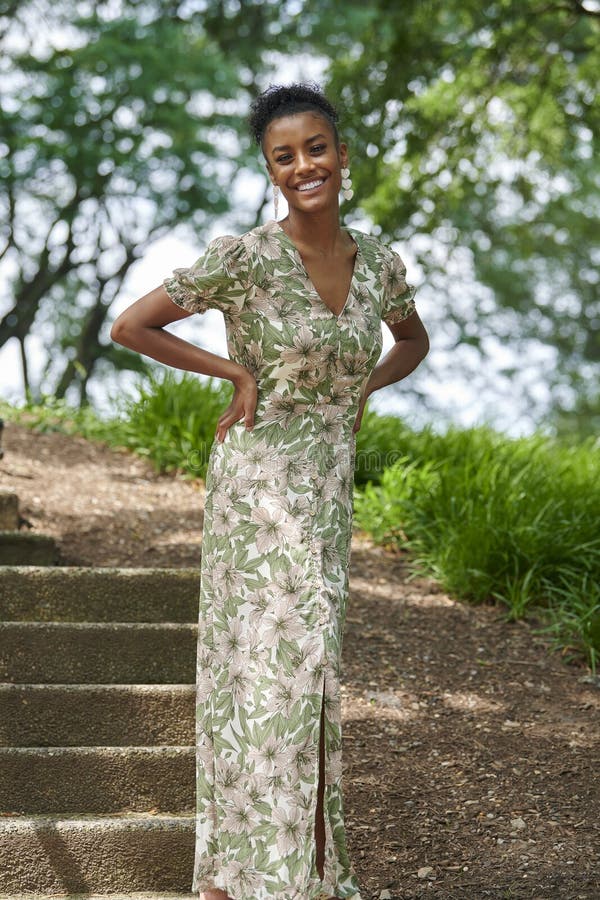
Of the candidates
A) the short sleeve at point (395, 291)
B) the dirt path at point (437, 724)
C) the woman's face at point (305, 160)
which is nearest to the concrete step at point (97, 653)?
the dirt path at point (437, 724)

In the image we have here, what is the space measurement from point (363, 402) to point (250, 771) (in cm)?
106

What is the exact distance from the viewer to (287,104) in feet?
9.24

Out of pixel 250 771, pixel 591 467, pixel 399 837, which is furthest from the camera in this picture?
pixel 591 467

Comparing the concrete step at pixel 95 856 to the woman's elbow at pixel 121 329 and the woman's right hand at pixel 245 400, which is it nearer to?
the woman's right hand at pixel 245 400

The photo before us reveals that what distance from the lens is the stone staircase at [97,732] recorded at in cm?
302

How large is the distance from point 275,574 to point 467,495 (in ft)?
11.5

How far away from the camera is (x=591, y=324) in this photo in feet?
75.2

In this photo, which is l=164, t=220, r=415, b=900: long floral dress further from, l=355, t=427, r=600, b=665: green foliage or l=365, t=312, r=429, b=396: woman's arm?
l=355, t=427, r=600, b=665: green foliage

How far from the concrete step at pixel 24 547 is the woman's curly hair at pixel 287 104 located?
7.73 ft

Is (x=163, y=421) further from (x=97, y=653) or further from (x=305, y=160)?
(x=305, y=160)

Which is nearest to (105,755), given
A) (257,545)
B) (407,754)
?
(257,545)

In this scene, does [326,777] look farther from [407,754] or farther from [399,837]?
[407,754]

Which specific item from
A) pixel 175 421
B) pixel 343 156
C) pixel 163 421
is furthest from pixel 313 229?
pixel 163 421

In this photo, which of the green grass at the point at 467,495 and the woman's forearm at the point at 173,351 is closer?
the woman's forearm at the point at 173,351
